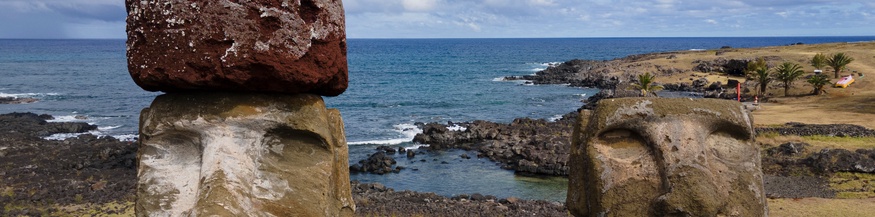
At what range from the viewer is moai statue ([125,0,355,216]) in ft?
25.7

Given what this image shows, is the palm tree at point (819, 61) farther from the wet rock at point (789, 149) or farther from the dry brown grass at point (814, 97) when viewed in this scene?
the wet rock at point (789, 149)

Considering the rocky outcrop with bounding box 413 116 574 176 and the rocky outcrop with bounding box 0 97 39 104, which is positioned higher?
the rocky outcrop with bounding box 0 97 39 104

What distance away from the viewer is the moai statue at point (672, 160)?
9.13 meters

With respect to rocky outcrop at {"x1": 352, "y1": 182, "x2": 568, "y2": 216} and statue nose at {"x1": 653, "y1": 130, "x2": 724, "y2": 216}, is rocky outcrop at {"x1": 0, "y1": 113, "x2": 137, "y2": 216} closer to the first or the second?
rocky outcrop at {"x1": 352, "y1": 182, "x2": 568, "y2": 216}

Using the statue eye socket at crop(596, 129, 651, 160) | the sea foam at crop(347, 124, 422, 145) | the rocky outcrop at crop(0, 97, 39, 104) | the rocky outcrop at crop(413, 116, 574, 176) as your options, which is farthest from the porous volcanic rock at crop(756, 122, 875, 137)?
the rocky outcrop at crop(0, 97, 39, 104)

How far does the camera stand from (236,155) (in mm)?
8242

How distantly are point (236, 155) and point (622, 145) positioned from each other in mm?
5001

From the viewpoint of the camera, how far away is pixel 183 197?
8.29 meters

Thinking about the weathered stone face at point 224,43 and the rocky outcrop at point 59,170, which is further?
the rocky outcrop at point 59,170

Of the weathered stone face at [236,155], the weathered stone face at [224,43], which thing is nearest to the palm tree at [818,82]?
the weathered stone face at [236,155]

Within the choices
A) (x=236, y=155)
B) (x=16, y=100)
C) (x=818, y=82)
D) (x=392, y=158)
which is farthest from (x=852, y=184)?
(x=16, y=100)

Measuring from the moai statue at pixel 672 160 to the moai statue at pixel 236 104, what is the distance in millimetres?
3577

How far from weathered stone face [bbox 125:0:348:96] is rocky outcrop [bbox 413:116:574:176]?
2538cm

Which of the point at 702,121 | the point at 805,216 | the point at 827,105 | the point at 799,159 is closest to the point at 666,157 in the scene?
the point at 702,121
